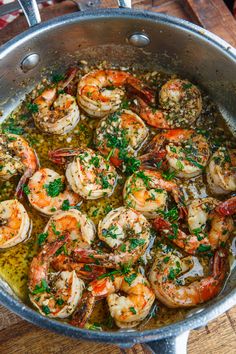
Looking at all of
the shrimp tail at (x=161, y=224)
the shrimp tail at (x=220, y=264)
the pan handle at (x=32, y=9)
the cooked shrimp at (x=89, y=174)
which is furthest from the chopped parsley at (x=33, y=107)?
the shrimp tail at (x=220, y=264)

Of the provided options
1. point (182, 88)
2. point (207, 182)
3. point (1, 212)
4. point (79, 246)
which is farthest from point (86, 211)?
point (182, 88)

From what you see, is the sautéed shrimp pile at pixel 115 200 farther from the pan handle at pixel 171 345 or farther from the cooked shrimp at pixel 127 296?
the pan handle at pixel 171 345

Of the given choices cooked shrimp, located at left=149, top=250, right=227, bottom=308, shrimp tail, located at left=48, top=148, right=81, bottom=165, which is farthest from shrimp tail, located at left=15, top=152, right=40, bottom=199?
cooked shrimp, located at left=149, top=250, right=227, bottom=308

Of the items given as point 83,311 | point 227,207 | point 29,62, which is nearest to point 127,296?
point 83,311

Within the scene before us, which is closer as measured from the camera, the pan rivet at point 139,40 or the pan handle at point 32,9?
the pan handle at point 32,9

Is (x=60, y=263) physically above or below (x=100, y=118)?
below

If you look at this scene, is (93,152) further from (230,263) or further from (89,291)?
(230,263)

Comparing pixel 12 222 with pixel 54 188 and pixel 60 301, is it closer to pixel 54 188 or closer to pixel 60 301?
pixel 54 188
